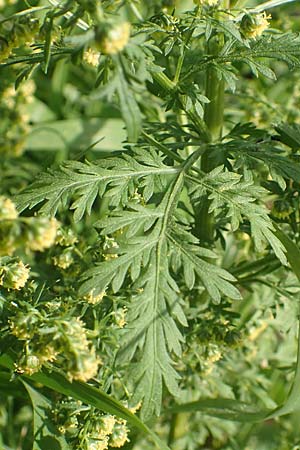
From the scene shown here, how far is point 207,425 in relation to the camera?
307 centimetres

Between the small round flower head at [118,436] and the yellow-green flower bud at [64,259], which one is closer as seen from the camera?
the small round flower head at [118,436]

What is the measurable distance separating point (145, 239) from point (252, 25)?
0.66 metres

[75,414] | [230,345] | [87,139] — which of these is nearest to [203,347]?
[230,345]

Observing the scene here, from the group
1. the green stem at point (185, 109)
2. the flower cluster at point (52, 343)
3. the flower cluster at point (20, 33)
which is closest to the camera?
the flower cluster at point (52, 343)

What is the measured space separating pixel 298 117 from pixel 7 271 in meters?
1.51

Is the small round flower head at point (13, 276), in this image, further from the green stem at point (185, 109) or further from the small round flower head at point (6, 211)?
the green stem at point (185, 109)

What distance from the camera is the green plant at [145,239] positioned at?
1703mm

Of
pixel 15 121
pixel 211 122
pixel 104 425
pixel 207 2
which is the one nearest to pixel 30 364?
pixel 104 425

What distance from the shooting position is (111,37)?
1435 mm

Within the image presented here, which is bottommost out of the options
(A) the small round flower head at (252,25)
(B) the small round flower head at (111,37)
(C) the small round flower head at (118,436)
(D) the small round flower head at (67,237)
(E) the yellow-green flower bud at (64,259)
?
(C) the small round flower head at (118,436)

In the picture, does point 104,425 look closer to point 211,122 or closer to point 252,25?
point 211,122

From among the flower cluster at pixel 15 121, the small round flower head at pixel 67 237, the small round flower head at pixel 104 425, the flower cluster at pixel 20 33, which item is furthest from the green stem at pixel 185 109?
the flower cluster at pixel 15 121

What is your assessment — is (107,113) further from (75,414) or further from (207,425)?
(75,414)

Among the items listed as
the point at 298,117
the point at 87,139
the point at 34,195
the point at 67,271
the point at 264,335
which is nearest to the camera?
the point at 34,195
